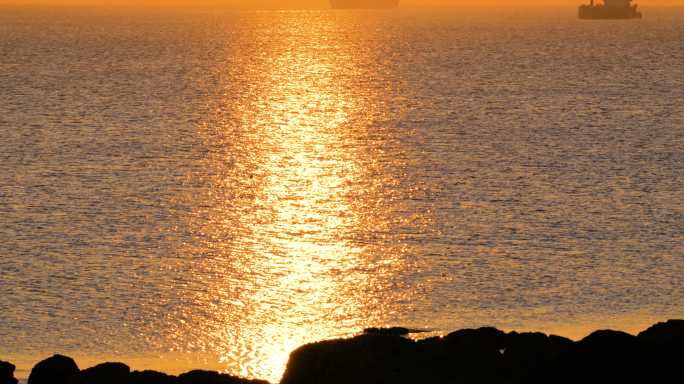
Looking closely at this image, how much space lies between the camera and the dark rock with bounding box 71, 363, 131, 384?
25.5 metres

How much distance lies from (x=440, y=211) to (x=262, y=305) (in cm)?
1763

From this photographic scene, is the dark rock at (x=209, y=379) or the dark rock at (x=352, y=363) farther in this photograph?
the dark rock at (x=209, y=379)

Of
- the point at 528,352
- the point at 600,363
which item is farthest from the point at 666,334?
the point at 528,352

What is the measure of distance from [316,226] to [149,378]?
2509cm

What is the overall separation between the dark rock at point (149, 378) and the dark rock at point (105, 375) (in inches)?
5.5

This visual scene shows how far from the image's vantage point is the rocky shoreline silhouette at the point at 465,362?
938 inches

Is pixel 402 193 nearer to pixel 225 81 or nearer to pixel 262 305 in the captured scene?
pixel 262 305

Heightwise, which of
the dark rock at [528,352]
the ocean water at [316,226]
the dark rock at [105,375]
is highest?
the dark rock at [528,352]

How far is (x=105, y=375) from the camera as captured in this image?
1012 inches

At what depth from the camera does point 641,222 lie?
167 ft

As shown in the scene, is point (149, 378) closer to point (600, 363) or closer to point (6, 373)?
point (6, 373)

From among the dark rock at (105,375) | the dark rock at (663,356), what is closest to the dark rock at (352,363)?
the dark rock at (105,375)

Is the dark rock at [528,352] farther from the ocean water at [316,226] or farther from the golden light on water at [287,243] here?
the ocean water at [316,226]

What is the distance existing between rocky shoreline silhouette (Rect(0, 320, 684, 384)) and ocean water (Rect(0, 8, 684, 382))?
17.1 ft
